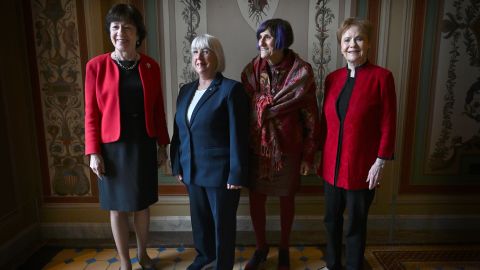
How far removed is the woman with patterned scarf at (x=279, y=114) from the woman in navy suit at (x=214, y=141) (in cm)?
13

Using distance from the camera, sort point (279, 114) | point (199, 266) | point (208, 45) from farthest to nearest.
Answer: point (199, 266)
point (279, 114)
point (208, 45)

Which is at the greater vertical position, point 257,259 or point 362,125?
point 362,125

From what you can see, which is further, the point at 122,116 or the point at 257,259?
the point at 257,259

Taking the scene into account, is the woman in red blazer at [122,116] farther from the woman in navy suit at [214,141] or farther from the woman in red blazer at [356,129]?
the woman in red blazer at [356,129]

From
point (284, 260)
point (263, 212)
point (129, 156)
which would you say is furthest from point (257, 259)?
point (129, 156)

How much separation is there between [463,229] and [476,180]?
39cm

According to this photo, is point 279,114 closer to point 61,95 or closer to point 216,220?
point 216,220

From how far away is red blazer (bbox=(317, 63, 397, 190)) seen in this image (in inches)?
66.4

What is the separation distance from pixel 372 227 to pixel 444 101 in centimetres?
107

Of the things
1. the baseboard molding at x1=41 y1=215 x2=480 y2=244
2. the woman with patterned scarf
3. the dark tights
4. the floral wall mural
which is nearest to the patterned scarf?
the woman with patterned scarf

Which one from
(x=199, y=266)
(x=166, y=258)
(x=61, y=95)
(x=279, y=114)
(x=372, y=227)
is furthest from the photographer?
(x=372, y=227)

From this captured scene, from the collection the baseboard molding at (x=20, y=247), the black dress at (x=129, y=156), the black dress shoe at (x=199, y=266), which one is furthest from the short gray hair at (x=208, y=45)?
the baseboard molding at (x=20, y=247)

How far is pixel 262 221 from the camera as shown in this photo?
208 centimetres

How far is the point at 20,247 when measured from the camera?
2.33 metres
